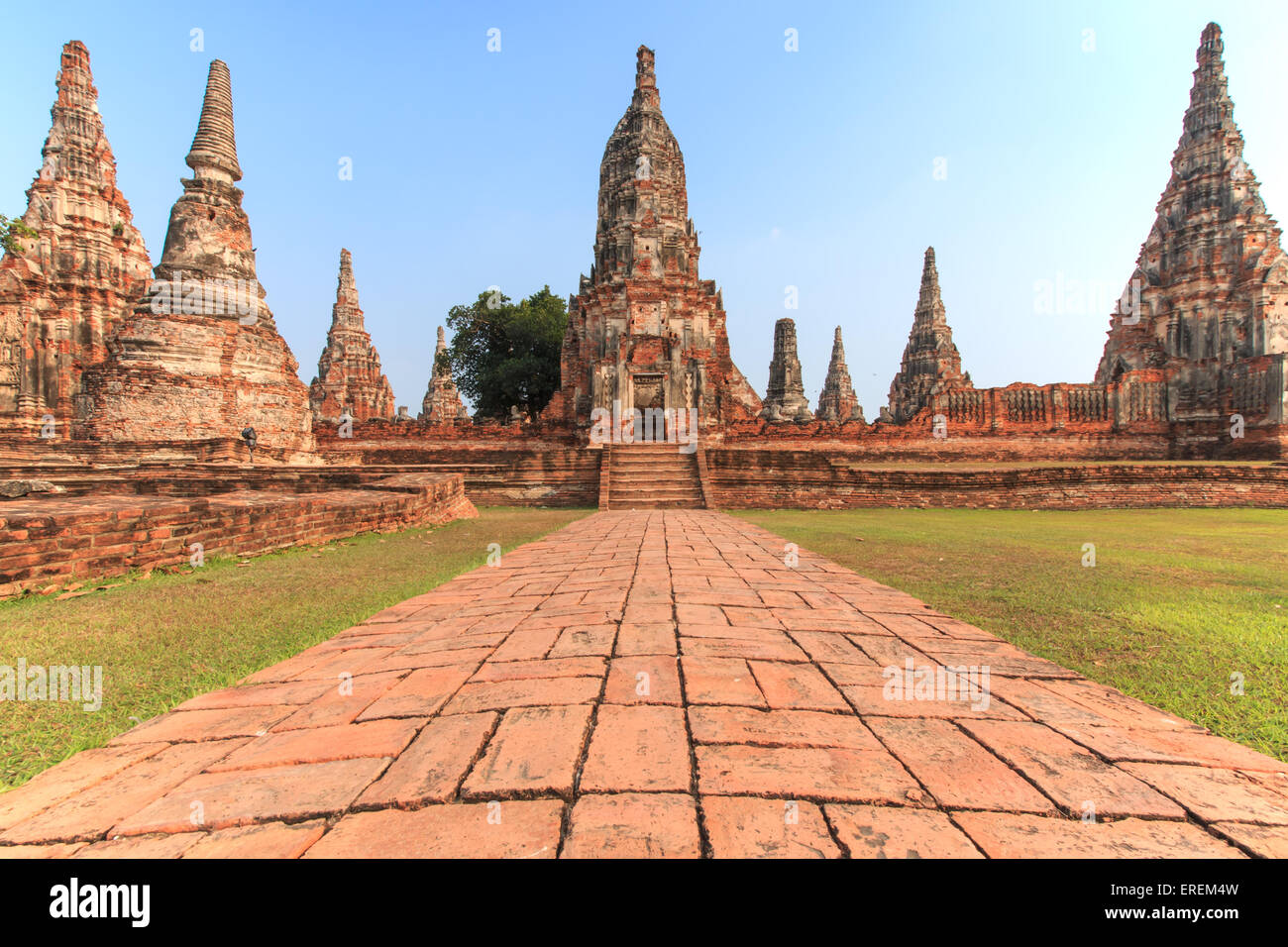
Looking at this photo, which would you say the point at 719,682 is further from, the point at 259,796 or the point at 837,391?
the point at 837,391

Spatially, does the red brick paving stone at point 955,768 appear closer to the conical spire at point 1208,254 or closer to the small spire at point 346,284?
the conical spire at point 1208,254

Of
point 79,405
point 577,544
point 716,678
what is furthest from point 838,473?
point 79,405

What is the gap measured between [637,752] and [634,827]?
27 cm

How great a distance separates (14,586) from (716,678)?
4.19 m

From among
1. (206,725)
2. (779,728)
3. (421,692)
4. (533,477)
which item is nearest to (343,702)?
(421,692)

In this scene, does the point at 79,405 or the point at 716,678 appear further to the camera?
the point at 79,405

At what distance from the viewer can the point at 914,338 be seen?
30516 millimetres

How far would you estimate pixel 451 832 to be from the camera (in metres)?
0.98

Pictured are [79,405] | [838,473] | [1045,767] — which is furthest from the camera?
[79,405]

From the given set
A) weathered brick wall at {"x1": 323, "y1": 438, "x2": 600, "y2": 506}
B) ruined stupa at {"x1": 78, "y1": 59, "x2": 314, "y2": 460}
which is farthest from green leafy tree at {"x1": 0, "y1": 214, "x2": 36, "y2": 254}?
weathered brick wall at {"x1": 323, "y1": 438, "x2": 600, "y2": 506}

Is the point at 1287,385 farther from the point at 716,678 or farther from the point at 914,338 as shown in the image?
the point at 716,678

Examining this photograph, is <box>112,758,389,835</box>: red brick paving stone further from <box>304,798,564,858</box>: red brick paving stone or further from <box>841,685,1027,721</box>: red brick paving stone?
<box>841,685,1027,721</box>: red brick paving stone

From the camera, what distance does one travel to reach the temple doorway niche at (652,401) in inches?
685

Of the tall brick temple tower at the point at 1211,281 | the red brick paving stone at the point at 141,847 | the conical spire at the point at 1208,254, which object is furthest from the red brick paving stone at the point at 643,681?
the conical spire at the point at 1208,254
